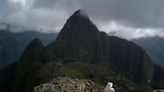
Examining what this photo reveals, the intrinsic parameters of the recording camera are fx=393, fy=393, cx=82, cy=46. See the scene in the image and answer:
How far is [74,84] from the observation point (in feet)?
211

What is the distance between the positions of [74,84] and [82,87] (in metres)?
3.36

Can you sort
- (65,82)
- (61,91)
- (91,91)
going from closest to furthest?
(91,91)
(61,91)
(65,82)

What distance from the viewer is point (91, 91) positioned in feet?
193

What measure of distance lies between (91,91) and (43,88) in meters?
10.3

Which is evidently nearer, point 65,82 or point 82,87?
point 82,87

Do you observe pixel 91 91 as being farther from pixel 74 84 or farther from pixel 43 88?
pixel 43 88

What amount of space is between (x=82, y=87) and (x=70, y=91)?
1.99 m

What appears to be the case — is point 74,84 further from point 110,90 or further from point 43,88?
point 110,90

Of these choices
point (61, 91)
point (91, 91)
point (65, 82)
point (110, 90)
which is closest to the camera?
point (110, 90)

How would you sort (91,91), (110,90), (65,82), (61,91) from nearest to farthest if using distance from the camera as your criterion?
(110,90)
(91,91)
(61,91)
(65,82)

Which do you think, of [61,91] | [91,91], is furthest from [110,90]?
[61,91]

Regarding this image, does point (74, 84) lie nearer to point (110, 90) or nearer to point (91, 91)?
point (91, 91)

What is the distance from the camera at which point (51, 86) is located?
65438mm

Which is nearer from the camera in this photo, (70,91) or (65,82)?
(70,91)
